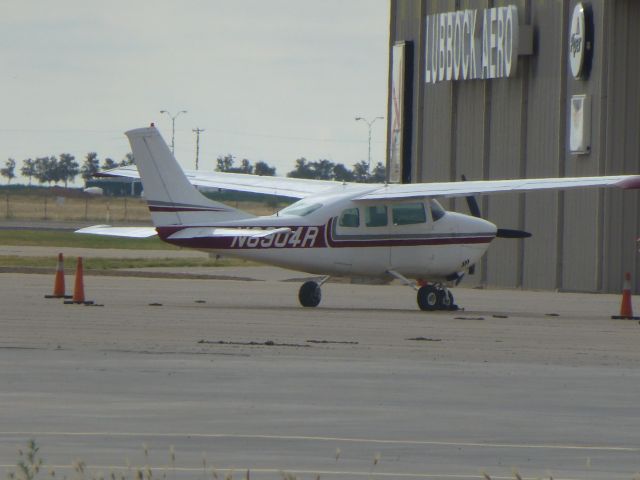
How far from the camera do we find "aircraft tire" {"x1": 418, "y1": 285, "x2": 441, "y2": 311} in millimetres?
27688

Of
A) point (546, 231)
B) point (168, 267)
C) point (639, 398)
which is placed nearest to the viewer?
point (639, 398)

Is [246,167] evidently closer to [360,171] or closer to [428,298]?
[360,171]

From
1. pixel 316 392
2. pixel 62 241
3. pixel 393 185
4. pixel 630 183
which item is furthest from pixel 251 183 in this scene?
pixel 62 241

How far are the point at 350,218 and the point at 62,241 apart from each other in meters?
39.3

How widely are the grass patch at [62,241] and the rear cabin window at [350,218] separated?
107 ft

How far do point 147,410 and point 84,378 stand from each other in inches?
95.5

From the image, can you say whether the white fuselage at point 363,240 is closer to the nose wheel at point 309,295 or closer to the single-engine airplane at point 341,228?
the single-engine airplane at point 341,228

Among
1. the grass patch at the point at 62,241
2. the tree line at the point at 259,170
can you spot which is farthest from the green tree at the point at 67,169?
the grass patch at the point at 62,241

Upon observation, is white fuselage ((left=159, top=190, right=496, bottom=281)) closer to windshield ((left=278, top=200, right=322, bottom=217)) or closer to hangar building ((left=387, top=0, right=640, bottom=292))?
windshield ((left=278, top=200, right=322, bottom=217))

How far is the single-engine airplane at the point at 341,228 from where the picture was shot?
26125mm

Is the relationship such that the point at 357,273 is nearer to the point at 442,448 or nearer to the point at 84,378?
the point at 84,378

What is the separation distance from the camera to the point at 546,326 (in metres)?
24.0

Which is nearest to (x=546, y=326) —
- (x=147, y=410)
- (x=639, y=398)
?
(x=639, y=398)

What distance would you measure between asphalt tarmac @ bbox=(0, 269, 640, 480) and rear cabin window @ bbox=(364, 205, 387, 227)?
6.94ft
